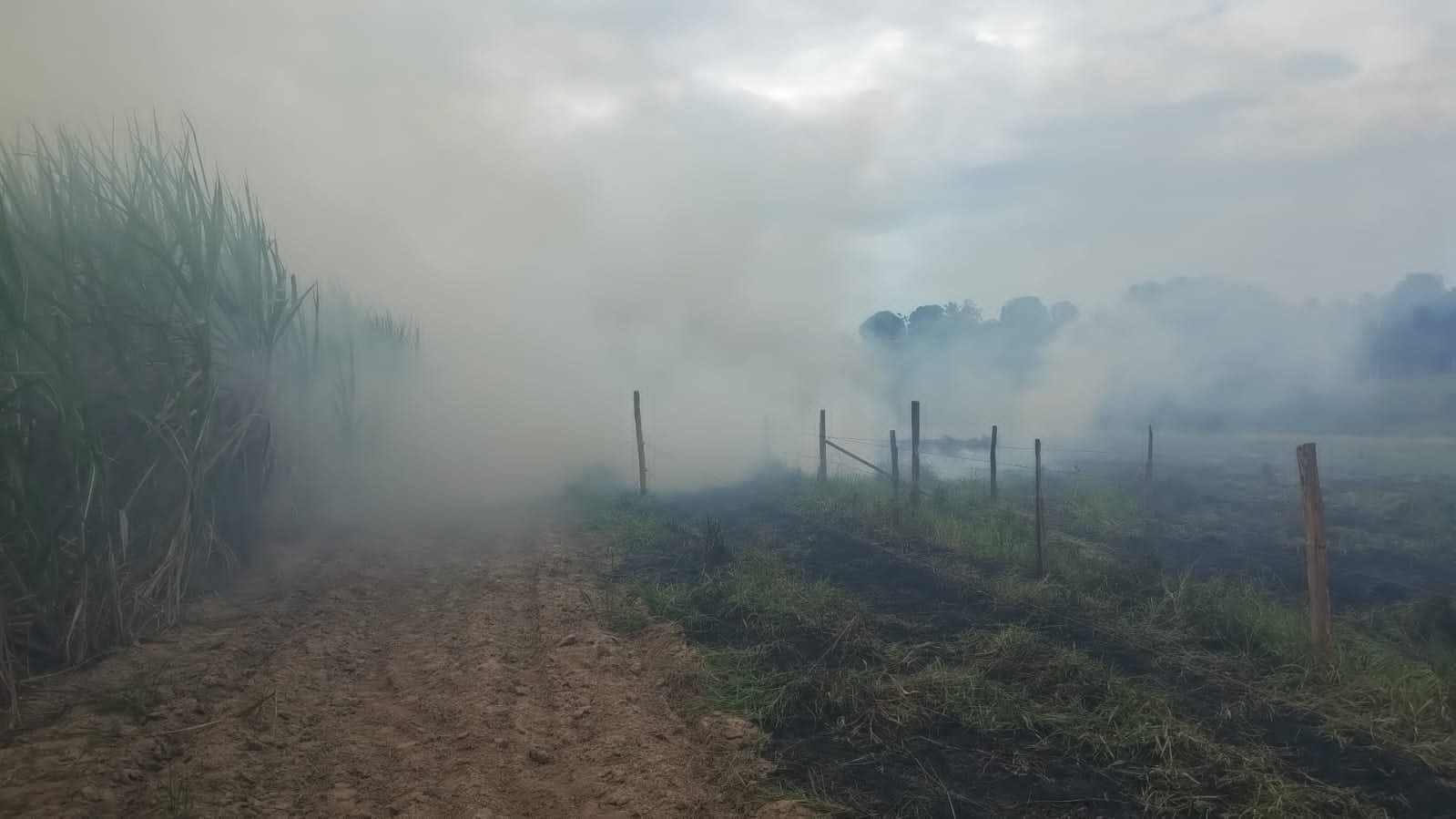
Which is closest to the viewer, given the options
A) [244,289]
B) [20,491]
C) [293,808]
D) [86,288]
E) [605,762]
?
[293,808]

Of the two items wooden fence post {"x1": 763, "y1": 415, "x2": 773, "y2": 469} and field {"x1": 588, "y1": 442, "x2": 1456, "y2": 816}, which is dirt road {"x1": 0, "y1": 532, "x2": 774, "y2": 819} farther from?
wooden fence post {"x1": 763, "y1": 415, "x2": 773, "y2": 469}

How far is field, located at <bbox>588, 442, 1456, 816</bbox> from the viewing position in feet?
15.4

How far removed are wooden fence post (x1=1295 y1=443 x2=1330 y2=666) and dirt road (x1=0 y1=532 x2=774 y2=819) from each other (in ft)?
13.3

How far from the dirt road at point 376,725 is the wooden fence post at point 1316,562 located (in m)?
4.06

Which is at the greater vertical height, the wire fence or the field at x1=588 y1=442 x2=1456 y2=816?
the field at x1=588 y1=442 x2=1456 y2=816

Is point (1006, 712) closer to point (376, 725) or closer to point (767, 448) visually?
point (376, 725)

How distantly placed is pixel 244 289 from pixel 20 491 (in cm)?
389

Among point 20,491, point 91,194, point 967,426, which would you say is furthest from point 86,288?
point 967,426

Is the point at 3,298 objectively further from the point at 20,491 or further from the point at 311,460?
the point at 311,460

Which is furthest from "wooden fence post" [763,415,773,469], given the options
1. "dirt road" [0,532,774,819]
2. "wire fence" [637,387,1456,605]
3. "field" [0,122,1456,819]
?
"dirt road" [0,532,774,819]

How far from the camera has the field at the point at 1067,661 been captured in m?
4.68

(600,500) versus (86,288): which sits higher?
(86,288)

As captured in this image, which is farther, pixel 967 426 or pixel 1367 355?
pixel 1367 355

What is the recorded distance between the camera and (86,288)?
6855 millimetres
